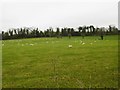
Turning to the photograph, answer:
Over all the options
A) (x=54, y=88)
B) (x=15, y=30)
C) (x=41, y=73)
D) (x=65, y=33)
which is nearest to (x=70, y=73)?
(x=41, y=73)

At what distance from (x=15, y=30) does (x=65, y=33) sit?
38.7 meters

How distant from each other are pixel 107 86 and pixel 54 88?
2713mm

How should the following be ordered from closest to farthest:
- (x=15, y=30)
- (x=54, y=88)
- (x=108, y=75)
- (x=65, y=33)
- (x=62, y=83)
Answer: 1. (x=54, y=88)
2. (x=62, y=83)
3. (x=108, y=75)
4. (x=65, y=33)
5. (x=15, y=30)

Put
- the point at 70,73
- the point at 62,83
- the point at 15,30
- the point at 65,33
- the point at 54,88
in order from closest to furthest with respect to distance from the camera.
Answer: the point at 54,88 → the point at 62,83 → the point at 70,73 → the point at 65,33 → the point at 15,30

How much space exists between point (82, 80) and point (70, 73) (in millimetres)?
2672

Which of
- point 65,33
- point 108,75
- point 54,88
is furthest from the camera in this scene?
point 65,33

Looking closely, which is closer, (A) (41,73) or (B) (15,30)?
(A) (41,73)

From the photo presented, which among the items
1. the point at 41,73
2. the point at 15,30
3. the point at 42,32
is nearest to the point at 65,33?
the point at 42,32

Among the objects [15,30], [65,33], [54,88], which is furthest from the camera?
[15,30]

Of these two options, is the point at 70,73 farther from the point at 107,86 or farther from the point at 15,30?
the point at 15,30

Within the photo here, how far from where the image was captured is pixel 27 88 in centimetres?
1405

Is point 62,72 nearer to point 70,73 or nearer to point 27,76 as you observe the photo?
point 70,73

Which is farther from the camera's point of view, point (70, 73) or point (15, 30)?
point (15, 30)

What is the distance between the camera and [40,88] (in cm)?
1387
